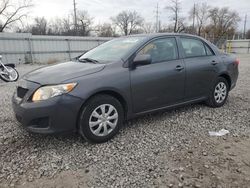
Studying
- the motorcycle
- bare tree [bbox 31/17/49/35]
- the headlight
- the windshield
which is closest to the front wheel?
the motorcycle

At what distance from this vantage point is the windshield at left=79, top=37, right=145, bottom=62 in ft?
11.3

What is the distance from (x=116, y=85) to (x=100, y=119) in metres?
0.52

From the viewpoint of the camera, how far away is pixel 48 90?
2773 millimetres

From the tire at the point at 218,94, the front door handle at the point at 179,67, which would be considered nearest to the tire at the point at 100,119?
the front door handle at the point at 179,67

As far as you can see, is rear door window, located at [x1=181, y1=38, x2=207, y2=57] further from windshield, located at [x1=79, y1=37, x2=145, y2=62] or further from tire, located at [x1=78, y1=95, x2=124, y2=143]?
tire, located at [x1=78, y1=95, x2=124, y2=143]

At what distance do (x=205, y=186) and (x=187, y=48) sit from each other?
263cm

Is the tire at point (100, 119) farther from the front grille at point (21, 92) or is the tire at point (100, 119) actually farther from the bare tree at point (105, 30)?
the bare tree at point (105, 30)

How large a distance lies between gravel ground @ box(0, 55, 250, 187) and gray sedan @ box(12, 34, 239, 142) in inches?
12.3

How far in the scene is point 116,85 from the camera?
3102 millimetres

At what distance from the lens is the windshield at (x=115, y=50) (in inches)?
136

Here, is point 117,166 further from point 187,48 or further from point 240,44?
point 240,44

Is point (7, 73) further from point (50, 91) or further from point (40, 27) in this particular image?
point (40, 27)

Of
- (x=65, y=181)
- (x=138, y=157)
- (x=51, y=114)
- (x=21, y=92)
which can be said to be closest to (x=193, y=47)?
(x=138, y=157)

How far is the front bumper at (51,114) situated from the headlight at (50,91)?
6 cm
